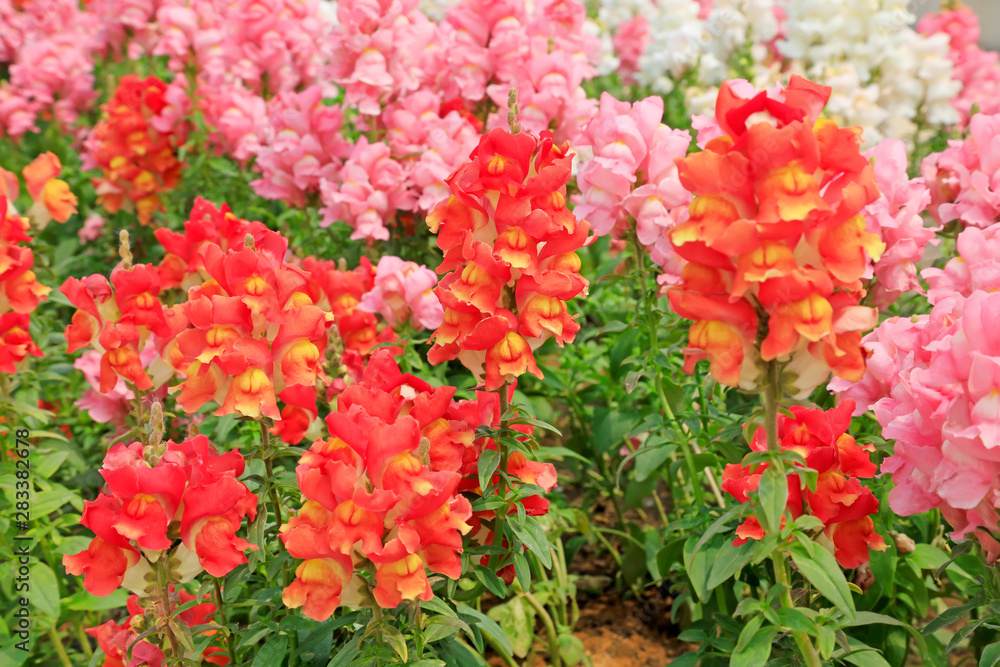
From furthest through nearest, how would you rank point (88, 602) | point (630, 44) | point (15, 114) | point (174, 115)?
1. point (630, 44)
2. point (15, 114)
3. point (174, 115)
4. point (88, 602)

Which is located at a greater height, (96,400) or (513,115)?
(513,115)

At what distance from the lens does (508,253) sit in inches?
58.8

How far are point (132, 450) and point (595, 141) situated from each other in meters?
1.17

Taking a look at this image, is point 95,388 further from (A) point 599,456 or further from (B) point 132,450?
(A) point 599,456

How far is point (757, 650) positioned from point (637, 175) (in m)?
1.06

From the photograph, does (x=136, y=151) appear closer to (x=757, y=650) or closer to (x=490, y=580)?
(x=490, y=580)

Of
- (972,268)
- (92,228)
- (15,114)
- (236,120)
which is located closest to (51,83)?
(15,114)

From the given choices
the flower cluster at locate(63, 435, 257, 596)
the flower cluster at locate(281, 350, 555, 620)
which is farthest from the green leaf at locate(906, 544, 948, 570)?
the flower cluster at locate(63, 435, 257, 596)

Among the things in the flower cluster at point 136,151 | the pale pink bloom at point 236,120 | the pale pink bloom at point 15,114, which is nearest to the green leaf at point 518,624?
the pale pink bloom at point 236,120

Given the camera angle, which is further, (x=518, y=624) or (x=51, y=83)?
(x=51, y=83)

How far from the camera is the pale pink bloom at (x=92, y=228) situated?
3818 mm

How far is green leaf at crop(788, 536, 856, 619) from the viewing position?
1.35 m

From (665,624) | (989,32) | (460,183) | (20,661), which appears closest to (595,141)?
(460,183)

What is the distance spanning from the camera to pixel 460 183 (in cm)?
154
